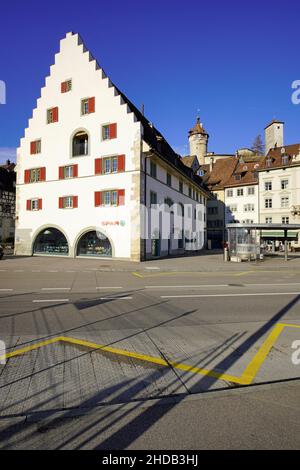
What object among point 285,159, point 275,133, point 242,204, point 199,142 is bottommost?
point 242,204

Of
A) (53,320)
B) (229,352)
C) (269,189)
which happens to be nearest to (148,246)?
(53,320)

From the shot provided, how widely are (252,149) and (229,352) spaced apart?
84.9 meters

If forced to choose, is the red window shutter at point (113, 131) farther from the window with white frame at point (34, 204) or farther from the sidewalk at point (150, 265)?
the sidewalk at point (150, 265)

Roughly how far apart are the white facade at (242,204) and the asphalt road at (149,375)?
41.8 m

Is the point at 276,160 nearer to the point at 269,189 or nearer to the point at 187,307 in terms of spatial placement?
the point at 269,189

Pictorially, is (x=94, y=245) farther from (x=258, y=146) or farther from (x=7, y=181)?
(x=258, y=146)

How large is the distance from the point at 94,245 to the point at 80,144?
10.2 metres

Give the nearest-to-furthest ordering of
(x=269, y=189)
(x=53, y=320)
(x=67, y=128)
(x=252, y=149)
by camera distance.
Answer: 1. (x=53, y=320)
2. (x=67, y=128)
3. (x=269, y=189)
4. (x=252, y=149)

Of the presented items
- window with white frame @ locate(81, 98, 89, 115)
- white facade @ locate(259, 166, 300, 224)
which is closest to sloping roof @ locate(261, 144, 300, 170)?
white facade @ locate(259, 166, 300, 224)

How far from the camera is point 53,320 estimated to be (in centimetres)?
722

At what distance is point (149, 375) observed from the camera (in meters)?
4.33

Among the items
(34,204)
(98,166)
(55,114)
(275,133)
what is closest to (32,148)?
(55,114)

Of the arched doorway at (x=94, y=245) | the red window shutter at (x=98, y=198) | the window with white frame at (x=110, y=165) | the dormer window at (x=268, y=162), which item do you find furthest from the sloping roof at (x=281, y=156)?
the arched doorway at (x=94, y=245)
